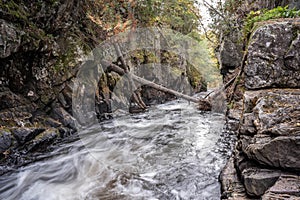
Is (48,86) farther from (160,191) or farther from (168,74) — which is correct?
(168,74)

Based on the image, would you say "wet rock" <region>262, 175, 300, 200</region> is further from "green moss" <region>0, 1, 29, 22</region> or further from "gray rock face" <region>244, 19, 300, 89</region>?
"green moss" <region>0, 1, 29, 22</region>

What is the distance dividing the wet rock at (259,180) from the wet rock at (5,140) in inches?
184

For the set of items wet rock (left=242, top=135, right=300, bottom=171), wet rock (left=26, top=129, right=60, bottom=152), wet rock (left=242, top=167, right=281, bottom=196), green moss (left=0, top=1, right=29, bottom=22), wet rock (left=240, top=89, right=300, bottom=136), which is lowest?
wet rock (left=26, top=129, right=60, bottom=152)

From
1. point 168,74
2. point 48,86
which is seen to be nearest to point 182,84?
point 168,74

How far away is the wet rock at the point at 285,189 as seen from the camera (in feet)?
6.13

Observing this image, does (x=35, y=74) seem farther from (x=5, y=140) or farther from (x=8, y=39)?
(x=5, y=140)

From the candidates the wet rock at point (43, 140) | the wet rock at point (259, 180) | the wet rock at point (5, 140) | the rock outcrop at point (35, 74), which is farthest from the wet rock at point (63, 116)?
the wet rock at point (259, 180)

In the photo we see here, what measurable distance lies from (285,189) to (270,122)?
2.56ft

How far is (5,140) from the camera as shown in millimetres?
4484

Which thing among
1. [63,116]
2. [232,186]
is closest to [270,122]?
[232,186]

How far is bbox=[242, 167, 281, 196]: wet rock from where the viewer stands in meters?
2.15

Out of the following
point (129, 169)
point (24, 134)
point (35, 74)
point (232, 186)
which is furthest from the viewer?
point (35, 74)

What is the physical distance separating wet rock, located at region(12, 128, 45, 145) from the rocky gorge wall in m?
4.44

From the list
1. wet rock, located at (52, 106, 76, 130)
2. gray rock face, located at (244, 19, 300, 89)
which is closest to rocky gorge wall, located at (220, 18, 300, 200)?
gray rock face, located at (244, 19, 300, 89)
